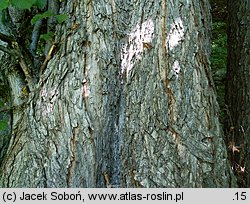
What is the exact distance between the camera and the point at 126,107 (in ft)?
7.58

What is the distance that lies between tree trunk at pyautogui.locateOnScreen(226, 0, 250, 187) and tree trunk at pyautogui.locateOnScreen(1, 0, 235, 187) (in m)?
1.19

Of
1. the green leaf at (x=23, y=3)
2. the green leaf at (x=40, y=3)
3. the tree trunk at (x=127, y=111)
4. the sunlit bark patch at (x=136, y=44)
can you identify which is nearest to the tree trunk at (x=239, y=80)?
the tree trunk at (x=127, y=111)

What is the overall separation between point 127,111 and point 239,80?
5.10ft

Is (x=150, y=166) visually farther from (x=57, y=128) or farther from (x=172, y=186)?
(x=57, y=128)

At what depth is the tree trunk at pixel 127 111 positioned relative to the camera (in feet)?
7.20

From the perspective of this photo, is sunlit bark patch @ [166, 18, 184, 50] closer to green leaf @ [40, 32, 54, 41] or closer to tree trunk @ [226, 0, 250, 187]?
green leaf @ [40, 32, 54, 41]

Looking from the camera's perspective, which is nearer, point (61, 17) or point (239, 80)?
point (61, 17)

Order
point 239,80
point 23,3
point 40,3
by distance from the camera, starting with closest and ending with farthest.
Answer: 1. point 23,3
2. point 40,3
3. point 239,80

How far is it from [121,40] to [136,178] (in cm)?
74

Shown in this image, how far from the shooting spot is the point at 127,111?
7.52 ft

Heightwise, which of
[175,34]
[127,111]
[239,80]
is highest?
[175,34]

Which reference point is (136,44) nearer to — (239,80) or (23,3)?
(23,3)

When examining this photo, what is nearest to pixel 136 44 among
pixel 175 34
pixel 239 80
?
pixel 175 34
